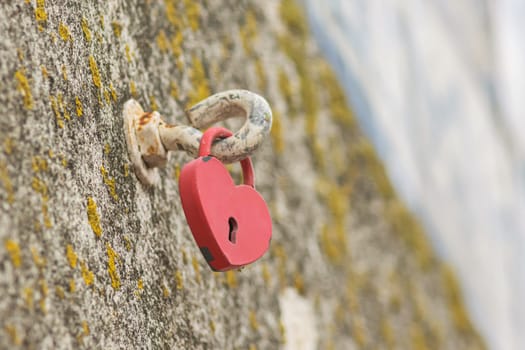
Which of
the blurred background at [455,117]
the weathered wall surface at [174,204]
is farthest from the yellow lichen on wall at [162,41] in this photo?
the blurred background at [455,117]

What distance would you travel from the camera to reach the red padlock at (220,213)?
91cm

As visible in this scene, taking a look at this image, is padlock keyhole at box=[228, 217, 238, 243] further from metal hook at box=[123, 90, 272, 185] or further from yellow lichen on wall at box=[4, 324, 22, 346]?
yellow lichen on wall at box=[4, 324, 22, 346]

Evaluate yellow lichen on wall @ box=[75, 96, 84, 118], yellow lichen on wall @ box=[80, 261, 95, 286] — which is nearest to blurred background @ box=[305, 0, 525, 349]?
yellow lichen on wall @ box=[75, 96, 84, 118]

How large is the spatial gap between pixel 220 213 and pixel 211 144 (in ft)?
0.34

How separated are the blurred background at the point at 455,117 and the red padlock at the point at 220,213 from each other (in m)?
1.34

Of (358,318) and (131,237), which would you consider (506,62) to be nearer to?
(358,318)

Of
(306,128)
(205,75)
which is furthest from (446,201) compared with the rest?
(205,75)

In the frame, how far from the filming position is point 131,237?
102cm

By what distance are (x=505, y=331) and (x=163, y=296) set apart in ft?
7.93

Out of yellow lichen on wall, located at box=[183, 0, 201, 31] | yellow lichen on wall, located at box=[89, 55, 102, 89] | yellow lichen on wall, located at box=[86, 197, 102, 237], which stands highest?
yellow lichen on wall, located at box=[183, 0, 201, 31]

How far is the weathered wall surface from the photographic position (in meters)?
0.81

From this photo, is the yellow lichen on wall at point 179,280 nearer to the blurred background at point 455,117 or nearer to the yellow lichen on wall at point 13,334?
the yellow lichen on wall at point 13,334

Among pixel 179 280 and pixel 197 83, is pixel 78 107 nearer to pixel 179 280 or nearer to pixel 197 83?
pixel 179 280

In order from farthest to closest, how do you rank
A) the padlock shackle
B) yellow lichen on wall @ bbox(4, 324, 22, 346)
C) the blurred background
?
the blurred background < the padlock shackle < yellow lichen on wall @ bbox(4, 324, 22, 346)
